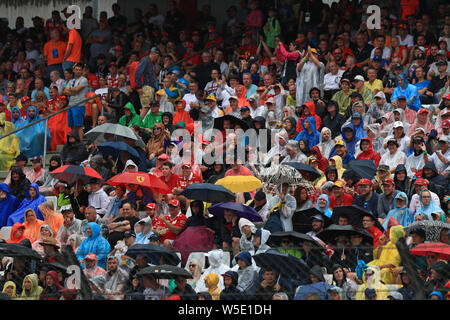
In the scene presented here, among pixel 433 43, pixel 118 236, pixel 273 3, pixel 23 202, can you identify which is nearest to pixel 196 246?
pixel 118 236

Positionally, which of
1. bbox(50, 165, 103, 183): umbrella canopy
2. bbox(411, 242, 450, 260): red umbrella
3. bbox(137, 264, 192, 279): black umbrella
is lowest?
bbox(50, 165, 103, 183): umbrella canopy

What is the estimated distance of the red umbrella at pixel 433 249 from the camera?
1134 centimetres

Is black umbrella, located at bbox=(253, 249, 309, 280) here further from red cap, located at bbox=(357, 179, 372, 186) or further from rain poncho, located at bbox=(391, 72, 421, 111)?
rain poncho, located at bbox=(391, 72, 421, 111)

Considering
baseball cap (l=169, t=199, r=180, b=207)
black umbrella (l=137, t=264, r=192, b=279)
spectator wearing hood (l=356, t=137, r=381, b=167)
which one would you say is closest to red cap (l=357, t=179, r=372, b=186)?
spectator wearing hood (l=356, t=137, r=381, b=167)

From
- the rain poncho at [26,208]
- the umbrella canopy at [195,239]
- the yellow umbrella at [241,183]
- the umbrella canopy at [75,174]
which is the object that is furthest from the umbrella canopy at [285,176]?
the rain poncho at [26,208]

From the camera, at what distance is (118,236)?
15.6 meters

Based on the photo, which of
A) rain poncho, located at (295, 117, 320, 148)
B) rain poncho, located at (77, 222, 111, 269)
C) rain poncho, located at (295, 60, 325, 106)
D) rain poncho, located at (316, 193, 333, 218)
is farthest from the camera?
rain poncho, located at (295, 60, 325, 106)

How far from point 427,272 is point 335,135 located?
8.06 metres

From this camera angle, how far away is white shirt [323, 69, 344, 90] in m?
21.5

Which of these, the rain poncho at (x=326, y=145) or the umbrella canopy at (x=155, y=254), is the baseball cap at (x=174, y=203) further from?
the rain poncho at (x=326, y=145)

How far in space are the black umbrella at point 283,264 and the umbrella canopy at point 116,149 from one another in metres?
7.02

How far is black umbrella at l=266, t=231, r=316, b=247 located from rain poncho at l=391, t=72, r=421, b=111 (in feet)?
23.8

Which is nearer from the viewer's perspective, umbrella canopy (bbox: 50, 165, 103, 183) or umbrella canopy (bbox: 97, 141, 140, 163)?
umbrella canopy (bbox: 50, 165, 103, 183)
